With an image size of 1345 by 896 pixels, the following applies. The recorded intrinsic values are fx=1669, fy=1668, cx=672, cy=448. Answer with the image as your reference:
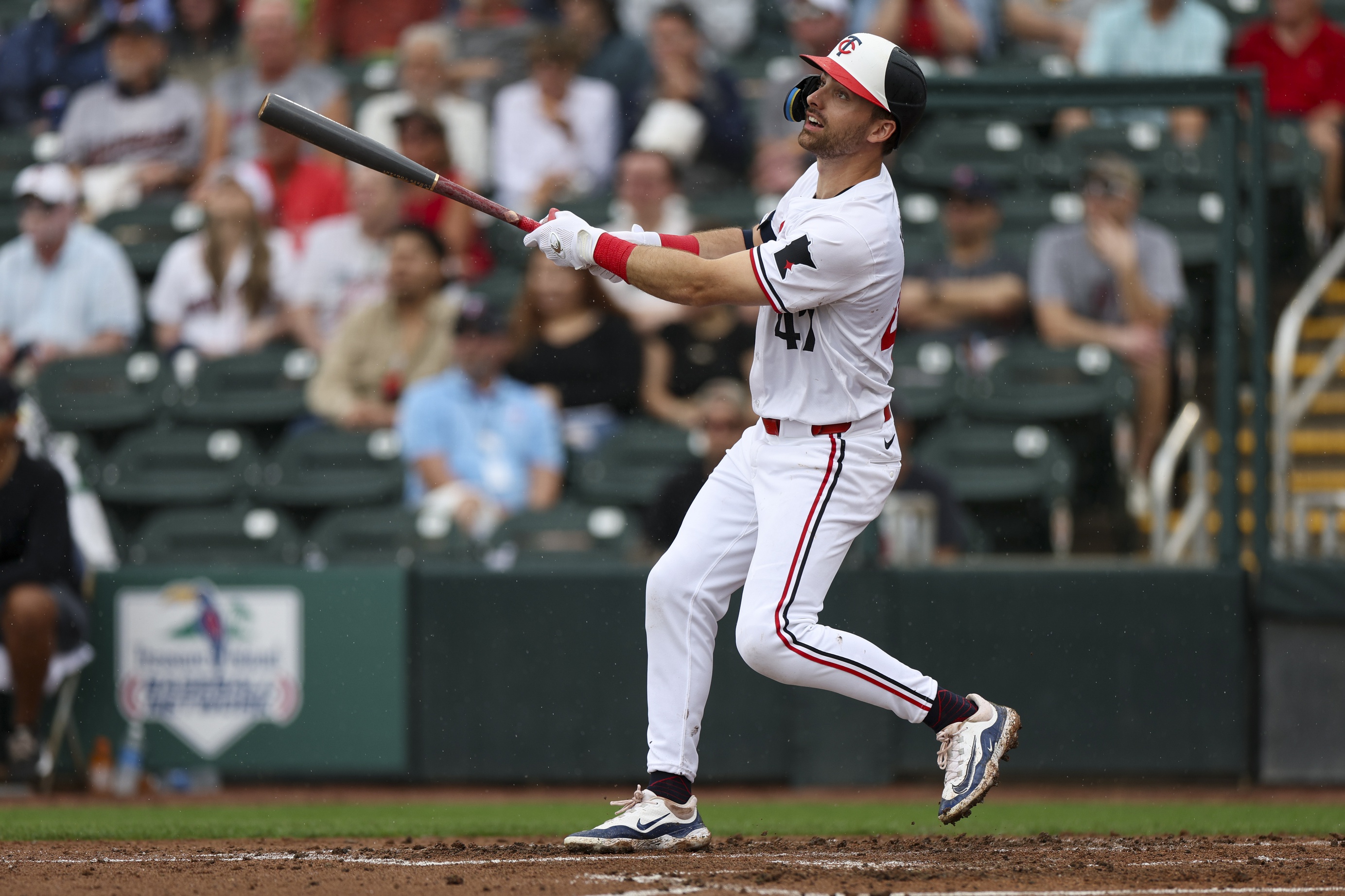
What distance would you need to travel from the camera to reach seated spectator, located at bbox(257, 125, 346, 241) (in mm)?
8586

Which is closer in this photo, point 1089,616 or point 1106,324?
point 1089,616

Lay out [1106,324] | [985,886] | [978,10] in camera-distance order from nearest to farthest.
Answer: [985,886] → [1106,324] → [978,10]

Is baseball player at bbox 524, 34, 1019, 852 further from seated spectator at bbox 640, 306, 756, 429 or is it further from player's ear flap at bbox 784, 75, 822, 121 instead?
seated spectator at bbox 640, 306, 756, 429

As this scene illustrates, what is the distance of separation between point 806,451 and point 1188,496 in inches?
121

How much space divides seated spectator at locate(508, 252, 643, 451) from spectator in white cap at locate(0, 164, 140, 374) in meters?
2.19

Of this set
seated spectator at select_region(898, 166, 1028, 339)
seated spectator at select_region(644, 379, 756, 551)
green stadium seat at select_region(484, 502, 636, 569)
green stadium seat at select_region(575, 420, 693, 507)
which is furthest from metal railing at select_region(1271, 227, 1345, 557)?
green stadium seat at select_region(484, 502, 636, 569)

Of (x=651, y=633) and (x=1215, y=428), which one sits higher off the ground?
(x=1215, y=428)

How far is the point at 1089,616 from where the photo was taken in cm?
638

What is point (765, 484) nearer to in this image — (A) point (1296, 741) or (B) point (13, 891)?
(B) point (13, 891)

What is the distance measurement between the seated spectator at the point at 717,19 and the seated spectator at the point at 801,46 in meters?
0.61

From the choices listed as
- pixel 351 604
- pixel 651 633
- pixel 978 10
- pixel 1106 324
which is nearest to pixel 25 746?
pixel 351 604

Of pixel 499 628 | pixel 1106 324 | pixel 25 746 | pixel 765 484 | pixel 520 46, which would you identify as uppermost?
pixel 520 46

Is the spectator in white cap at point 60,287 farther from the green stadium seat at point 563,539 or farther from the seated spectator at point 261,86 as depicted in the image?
the green stadium seat at point 563,539

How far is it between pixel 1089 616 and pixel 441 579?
2.52 meters
